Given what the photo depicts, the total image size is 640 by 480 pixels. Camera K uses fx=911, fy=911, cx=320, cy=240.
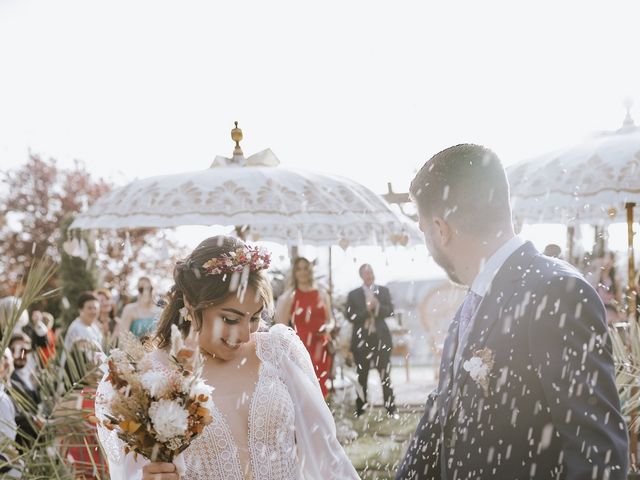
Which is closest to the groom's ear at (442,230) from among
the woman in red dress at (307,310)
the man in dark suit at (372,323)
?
the woman in red dress at (307,310)

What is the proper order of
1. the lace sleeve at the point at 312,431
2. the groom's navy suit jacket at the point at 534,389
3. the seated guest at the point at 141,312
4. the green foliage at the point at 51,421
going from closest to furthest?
1. the groom's navy suit jacket at the point at 534,389
2. the lace sleeve at the point at 312,431
3. the green foliage at the point at 51,421
4. the seated guest at the point at 141,312

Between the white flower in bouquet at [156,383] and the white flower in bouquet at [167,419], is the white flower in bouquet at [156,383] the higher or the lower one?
the higher one

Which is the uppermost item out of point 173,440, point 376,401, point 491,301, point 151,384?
point 491,301

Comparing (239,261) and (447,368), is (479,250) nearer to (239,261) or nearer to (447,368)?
(447,368)

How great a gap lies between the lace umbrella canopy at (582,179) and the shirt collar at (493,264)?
4307 millimetres

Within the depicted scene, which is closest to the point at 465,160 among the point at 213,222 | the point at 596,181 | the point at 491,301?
the point at 491,301

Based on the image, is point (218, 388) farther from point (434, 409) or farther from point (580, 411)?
point (580, 411)

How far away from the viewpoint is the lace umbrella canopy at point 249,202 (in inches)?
318

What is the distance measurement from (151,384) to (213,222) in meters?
5.03

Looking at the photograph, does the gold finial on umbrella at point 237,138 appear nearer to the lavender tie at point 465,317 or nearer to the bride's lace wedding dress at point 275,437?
the bride's lace wedding dress at point 275,437

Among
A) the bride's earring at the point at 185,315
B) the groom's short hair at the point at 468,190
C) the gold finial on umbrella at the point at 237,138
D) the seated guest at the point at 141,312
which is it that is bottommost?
the seated guest at the point at 141,312

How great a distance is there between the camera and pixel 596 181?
7.11m

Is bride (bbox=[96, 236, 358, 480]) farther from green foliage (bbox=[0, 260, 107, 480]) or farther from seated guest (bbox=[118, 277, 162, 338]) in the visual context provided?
seated guest (bbox=[118, 277, 162, 338])

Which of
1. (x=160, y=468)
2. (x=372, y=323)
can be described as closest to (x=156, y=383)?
(x=160, y=468)
